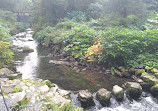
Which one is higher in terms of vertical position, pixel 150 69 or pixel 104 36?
pixel 104 36

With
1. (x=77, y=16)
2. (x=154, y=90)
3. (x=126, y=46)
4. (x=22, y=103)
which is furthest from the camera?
(x=77, y=16)

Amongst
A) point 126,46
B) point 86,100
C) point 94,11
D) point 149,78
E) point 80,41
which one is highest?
point 94,11

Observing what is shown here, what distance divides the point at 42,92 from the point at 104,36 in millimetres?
5058

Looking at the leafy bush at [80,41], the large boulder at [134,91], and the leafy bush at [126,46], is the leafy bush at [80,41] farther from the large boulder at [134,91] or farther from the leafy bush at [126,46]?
the large boulder at [134,91]

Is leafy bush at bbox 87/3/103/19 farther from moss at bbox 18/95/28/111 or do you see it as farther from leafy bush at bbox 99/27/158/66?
moss at bbox 18/95/28/111

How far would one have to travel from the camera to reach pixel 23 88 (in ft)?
14.8

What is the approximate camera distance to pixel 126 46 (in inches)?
298

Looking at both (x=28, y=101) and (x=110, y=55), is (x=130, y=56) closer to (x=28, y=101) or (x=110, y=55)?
(x=110, y=55)


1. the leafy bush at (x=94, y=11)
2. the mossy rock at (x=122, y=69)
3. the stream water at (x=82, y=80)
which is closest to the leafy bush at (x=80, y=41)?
the stream water at (x=82, y=80)

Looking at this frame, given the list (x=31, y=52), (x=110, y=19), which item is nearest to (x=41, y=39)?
(x=31, y=52)

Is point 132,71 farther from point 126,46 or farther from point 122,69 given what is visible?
point 126,46

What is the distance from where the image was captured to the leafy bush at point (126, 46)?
7.32 metres

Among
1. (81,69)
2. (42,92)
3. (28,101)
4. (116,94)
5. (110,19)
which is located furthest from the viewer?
(110,19)

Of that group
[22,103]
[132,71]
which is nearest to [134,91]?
[132,71]
